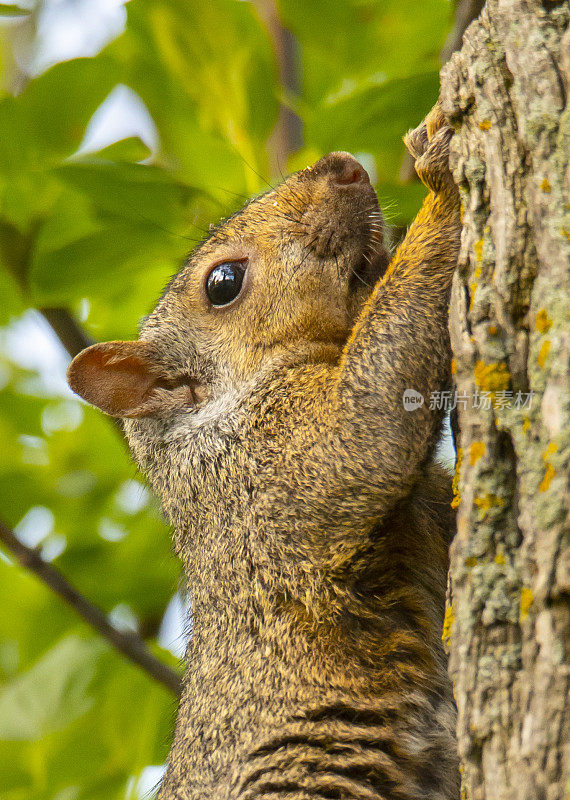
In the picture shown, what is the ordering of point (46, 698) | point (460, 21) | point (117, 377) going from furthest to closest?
1. point (117, 377)
2. point (46, 698)
3. point (460, 21)

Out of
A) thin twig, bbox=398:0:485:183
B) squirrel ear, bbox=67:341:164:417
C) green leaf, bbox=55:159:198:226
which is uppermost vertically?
thin twig, bbox=398:0:485:183

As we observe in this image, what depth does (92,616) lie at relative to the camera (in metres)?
3.81

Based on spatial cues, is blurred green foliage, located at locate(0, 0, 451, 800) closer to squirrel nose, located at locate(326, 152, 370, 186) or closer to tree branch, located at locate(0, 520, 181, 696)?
squirrel nose, located at locate(326, 152, 370, 186)

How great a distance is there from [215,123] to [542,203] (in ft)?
7.04

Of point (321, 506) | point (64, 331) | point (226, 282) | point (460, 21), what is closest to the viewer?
point (321, 506)

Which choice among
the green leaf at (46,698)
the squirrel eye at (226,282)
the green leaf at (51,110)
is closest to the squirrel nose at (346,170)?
the squirrel eye at (226,282)

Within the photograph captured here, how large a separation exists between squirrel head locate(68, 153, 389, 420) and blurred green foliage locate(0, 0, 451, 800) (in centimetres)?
14

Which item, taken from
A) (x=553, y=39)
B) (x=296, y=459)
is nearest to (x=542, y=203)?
(x=553, y=39)

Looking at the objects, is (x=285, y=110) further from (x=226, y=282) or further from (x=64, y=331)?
(x=64, y=331)

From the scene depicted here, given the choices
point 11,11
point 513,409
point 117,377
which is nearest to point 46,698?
point 117,377

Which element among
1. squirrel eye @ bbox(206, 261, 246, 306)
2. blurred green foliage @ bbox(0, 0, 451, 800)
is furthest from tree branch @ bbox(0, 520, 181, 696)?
squirrel eye @ bbox(206, 261, 246, 306)

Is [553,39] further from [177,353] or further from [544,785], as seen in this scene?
[177,353]

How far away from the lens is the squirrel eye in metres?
3.75

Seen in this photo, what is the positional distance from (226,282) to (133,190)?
0.57m
